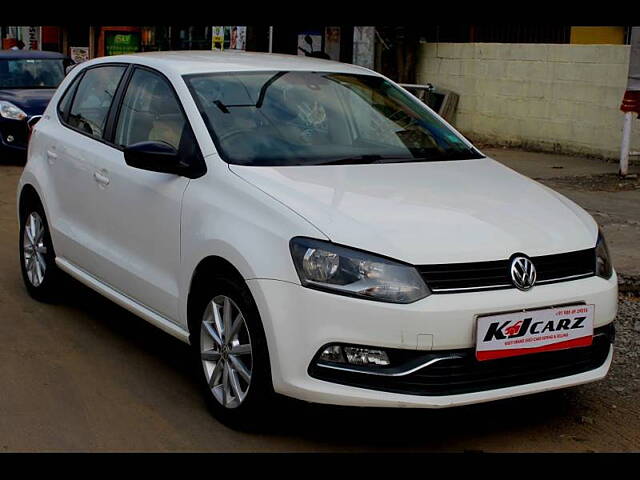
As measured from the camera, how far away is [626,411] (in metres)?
4.88

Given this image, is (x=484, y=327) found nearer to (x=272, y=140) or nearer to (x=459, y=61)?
(x=272, y=140)

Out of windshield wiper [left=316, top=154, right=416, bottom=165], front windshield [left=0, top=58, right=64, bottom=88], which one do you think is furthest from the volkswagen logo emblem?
front windshield [left=0, top=58, right=64, bottom=88]

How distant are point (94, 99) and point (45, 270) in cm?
116

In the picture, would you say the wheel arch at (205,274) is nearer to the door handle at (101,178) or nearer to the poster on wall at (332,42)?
the door handle at (101,178)

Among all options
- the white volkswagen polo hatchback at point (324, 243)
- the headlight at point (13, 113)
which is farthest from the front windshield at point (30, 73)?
the white volkswagen polo hatchback at point (324, 243)

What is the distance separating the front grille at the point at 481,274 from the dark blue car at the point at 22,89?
10.6 metres

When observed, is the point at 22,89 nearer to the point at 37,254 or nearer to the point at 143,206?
the point at 37,254

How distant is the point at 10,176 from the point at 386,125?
8.42 metres

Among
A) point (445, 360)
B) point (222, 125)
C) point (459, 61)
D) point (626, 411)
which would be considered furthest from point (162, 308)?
point (459, 61)

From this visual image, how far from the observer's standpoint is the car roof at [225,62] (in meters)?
5.54

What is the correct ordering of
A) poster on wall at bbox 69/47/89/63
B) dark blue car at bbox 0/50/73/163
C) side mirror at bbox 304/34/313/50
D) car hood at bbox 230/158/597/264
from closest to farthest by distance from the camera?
car hood at bbox 230/158/597/264 < dark blue car at bbox 0/50/73/163 < side mirror at bbox 304/34/313/50 < poster on wall at bbox 69/47/89/63

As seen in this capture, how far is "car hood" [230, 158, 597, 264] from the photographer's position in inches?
163

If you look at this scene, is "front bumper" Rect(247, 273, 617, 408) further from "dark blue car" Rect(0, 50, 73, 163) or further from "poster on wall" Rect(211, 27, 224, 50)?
"poster on wall" Rect(211, 27, 224, 50)

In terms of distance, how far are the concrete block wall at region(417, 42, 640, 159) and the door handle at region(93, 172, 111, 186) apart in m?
8.32
